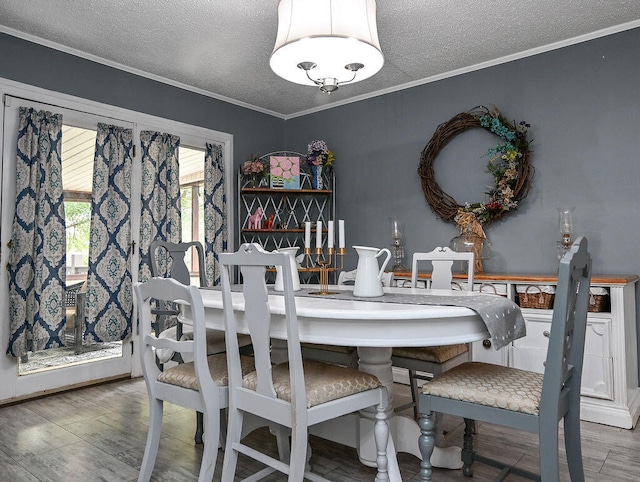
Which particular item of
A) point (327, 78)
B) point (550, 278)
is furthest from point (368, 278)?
point (550, 278)

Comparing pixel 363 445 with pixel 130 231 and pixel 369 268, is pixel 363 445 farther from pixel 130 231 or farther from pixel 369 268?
pixel 130 231

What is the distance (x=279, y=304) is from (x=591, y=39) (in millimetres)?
3004

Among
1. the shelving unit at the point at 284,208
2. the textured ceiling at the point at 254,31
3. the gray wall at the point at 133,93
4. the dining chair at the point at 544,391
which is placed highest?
the textured ceiling at the point at 254,31

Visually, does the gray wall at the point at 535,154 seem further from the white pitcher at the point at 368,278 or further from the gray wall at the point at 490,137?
the white pitcher at the point at 368,278

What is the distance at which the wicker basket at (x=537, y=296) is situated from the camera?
9.55 ft

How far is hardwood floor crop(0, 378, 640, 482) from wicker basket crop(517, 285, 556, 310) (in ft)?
2.38

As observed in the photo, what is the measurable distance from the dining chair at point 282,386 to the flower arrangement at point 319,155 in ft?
9.10

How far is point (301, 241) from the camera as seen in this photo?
479 centimetres

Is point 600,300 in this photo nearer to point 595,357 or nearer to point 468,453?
point 595,357

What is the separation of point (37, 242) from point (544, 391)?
3224 millimetres

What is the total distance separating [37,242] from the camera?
10.5 feet

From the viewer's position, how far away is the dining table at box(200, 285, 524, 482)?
1.63 m

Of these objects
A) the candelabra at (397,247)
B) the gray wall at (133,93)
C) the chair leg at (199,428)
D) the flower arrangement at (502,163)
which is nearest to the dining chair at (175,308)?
the chair leg at (199,428)

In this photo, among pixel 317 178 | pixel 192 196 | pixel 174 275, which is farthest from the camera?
pixel 317 178
